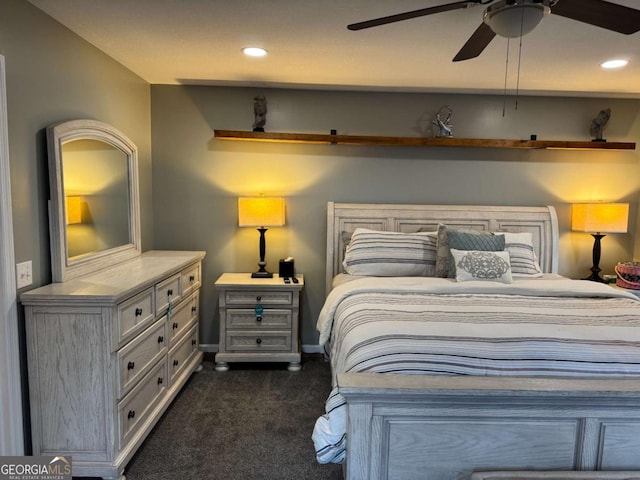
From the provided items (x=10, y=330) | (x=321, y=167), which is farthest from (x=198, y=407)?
(x=321, y=167)

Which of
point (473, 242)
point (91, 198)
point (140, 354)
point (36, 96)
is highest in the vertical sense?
point (36, 96)

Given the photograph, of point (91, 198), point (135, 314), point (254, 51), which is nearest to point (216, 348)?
point (135, 314)

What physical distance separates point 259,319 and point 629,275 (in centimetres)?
295

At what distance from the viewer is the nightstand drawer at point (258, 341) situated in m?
3.37

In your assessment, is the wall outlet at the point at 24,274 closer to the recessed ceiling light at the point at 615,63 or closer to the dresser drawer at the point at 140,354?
the dresser drawer at the point at 140,354

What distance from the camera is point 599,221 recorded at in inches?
140

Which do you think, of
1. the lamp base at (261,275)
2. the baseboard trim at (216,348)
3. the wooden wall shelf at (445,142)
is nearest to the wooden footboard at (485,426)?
the lamp base at (261,275)

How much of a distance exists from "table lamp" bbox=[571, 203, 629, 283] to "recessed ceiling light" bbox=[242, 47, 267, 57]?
296cm

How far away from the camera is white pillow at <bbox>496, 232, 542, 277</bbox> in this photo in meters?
3.22

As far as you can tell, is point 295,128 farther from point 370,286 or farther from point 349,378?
point 349,378

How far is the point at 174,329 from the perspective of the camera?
2.88 m

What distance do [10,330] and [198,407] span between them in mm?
1298

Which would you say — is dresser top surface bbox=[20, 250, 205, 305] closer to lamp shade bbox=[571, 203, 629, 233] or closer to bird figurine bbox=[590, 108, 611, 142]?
lamp shade bbox=[571, 203, 629, 233]

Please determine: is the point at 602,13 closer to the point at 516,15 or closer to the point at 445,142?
the point at 516,15
